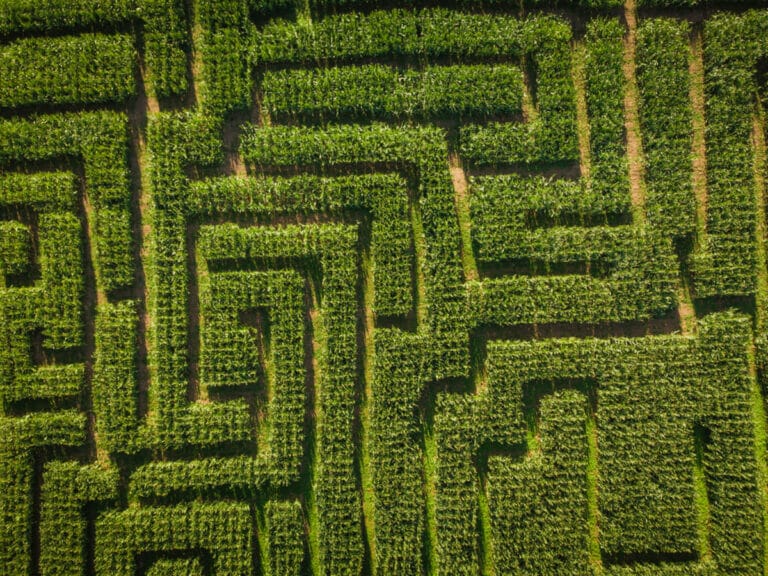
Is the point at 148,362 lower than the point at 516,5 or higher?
lower

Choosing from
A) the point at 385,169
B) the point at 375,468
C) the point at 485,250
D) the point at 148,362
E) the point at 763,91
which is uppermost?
the point at 763,91

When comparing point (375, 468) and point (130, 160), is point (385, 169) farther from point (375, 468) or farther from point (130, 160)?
point (375, 468)

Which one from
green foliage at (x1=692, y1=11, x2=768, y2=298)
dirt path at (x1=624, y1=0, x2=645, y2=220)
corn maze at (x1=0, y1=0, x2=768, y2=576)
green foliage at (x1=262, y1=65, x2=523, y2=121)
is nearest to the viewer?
corn maze at (x1=0, y1=0, x2=768, y2=576)

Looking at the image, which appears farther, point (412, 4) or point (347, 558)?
point (412, 4)

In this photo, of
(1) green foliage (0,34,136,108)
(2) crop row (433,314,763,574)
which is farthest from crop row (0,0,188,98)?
(2) crop row (433,314,763,574)

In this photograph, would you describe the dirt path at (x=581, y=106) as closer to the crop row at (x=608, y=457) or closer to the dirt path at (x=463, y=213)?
the dirt path at (x=463, y=213)

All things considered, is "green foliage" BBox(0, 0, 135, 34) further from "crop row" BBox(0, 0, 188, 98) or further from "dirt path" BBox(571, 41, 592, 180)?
"dirt path" BBox(571, 41, 592, 180)

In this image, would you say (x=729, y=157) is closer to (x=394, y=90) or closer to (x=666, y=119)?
(x=666, y=119)

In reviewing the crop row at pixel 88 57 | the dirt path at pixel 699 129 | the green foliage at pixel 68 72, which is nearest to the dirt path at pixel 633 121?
the dirt path at pixel 699 129

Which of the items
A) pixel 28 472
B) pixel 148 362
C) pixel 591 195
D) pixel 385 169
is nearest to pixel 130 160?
pixel 148 362
